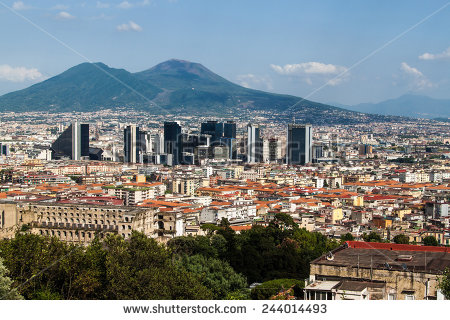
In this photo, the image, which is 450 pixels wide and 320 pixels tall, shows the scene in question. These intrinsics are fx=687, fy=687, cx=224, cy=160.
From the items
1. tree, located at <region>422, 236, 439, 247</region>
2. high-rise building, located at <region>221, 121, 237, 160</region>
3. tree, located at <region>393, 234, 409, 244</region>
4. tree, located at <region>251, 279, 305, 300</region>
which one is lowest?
tree, located at <region>422, 236, 439, 247</region>

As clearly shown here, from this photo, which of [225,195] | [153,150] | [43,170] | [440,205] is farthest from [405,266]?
[153,150]

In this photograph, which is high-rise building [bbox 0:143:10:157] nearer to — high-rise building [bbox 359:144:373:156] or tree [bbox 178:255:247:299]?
high-rise building [bbox 359:144:373:156]

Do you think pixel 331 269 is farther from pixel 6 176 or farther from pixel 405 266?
pixel 6 176

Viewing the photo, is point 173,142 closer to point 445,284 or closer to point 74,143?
point 74,143

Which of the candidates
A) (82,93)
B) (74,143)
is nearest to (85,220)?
(74,143)

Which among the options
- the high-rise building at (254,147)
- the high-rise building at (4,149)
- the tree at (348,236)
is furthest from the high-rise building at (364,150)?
the tree at (348,236)

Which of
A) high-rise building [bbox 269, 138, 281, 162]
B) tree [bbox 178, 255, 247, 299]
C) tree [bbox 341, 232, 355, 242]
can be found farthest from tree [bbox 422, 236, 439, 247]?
high-rise building [bbox 269, 138, 281, 162]
